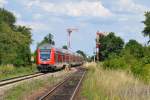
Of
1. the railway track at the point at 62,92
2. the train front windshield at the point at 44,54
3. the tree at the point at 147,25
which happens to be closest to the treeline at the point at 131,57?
the tree at the point at 147,25

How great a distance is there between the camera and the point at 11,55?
70938 millimetres

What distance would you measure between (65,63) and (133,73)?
3799 centimetres

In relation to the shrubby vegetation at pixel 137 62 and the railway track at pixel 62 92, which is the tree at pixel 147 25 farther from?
the railway track at pixel 62 92

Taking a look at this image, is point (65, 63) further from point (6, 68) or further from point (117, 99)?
point (117, 99)

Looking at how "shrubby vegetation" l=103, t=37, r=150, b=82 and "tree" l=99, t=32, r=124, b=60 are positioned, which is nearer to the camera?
"shrubby vegetation" l=103, t=37, r=150, b=82

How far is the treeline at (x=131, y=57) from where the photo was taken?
108 feet

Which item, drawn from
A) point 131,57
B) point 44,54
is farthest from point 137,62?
point 44,54

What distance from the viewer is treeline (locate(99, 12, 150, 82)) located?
32841 millimetres

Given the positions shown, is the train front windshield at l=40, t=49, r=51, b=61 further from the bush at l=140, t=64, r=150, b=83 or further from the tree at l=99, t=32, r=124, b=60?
the bush at l=140, t=64, r=150, b=83

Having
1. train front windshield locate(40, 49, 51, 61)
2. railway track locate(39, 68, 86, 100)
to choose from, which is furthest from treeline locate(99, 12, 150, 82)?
train front windshield locate(40, 49, 51, 61)

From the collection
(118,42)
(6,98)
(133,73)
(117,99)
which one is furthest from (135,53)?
(118,42)

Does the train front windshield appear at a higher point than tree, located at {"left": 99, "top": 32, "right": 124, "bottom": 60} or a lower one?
lower

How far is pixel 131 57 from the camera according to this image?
151 ft

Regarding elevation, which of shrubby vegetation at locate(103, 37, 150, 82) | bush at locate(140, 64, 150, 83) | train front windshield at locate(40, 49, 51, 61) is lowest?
bush at locate(140, 64, 150, 83)
